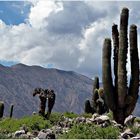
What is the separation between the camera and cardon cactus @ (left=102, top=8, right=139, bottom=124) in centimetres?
3166

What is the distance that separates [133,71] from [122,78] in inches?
40.8

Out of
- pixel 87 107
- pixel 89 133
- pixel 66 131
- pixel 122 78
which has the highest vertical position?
pixel 122 78

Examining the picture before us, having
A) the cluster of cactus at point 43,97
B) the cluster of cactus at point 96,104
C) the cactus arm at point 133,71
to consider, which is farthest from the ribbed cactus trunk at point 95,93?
the cactus arm at point 133,71

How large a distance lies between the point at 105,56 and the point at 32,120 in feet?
22.4

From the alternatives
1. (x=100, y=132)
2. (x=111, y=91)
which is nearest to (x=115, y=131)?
(x=100, y=132)

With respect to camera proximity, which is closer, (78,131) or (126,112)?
(78,131)

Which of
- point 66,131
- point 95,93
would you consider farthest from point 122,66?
point 95,93

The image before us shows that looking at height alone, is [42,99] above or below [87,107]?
below

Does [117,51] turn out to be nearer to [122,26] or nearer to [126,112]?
[122,26]

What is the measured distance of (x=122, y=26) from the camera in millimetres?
32156

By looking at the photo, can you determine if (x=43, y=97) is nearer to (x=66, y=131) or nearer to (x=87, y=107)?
(x=87, y=107)

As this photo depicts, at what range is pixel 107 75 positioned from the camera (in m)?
32.1

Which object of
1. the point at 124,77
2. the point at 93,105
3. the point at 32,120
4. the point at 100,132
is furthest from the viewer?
the point at 93,105

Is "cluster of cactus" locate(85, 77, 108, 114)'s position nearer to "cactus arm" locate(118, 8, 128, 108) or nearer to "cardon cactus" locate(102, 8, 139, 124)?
"cardon cactus" locate(102, 8, 139, 124)
